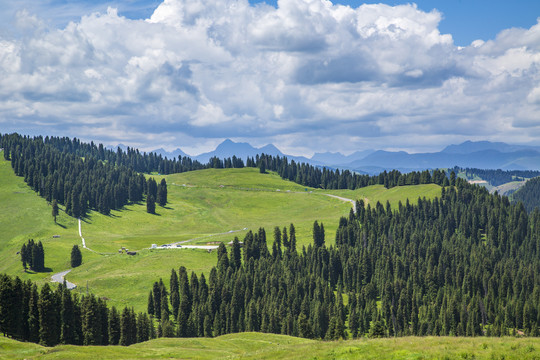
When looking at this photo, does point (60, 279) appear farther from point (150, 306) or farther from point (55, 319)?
point (55, 319)

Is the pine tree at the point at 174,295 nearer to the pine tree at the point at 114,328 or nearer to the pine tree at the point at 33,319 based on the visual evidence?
the pine tree at the point at 114,328

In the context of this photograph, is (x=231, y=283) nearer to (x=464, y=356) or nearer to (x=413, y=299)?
(x=413, y=299)

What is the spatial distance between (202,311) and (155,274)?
39396mm

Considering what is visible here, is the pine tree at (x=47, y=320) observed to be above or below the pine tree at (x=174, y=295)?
above

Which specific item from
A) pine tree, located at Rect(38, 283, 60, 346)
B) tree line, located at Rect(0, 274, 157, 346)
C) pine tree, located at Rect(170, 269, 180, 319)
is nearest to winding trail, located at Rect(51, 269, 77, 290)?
pine tree, located at Rect(170, 269, 180, 319)

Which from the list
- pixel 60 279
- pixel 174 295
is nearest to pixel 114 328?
pixel 174 295

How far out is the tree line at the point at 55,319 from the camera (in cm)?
9519

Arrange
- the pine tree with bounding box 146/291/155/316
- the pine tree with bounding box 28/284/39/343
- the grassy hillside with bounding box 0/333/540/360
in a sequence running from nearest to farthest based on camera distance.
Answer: the grassy hillside with bounding box 0/333/540/360
the pine tree with bounding box 28/284/39/343
the pine tree with bounding box 146/291/155/316

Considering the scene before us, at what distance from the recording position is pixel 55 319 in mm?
99688

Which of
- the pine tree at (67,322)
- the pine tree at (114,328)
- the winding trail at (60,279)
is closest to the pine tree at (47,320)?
the pine tree at (67,322)

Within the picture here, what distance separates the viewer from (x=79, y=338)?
107625 mm

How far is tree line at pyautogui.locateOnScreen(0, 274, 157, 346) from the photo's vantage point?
95188 mm

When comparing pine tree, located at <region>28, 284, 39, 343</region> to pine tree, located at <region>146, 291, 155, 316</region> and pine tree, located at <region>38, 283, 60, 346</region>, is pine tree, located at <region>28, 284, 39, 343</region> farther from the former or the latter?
pine tree, located at <region>146, 291, 155, 316</region>

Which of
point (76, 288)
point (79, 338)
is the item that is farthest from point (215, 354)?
point (76, 288)
